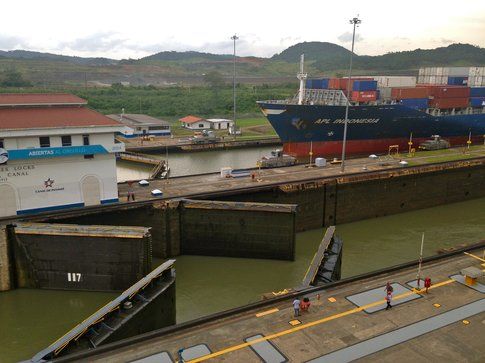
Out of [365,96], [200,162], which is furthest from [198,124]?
[365,96]

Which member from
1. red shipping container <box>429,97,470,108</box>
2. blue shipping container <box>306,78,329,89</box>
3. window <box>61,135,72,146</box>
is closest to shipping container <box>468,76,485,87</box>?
red shipping container <box>429,97,470,108</box>

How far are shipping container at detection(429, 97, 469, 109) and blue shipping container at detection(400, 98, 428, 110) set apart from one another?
2439 mm

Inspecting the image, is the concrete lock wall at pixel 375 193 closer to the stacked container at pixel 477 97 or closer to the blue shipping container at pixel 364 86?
the blue shipping container at pixel 364 86

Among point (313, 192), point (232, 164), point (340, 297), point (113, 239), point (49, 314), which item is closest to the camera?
point (340, 297)

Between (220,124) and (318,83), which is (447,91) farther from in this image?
(220,124)

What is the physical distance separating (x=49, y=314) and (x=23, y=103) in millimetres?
15900

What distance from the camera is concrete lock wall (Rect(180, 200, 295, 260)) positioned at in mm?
30203

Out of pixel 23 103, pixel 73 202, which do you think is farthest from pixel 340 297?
pixel 23 103

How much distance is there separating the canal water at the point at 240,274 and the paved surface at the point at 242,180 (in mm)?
5625

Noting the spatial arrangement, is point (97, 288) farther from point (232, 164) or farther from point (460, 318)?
point (232, 164)

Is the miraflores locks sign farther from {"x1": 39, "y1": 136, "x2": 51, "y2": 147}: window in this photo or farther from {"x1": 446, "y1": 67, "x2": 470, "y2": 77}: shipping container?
{"x1": 446, "y1": 67, "x2": 470, "y2": 77}: shipping container

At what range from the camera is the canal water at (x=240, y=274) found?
2270 cm

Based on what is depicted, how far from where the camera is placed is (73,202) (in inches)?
1198

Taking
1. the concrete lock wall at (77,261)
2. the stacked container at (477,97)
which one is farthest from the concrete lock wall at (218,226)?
the stacked container at (477,97)
